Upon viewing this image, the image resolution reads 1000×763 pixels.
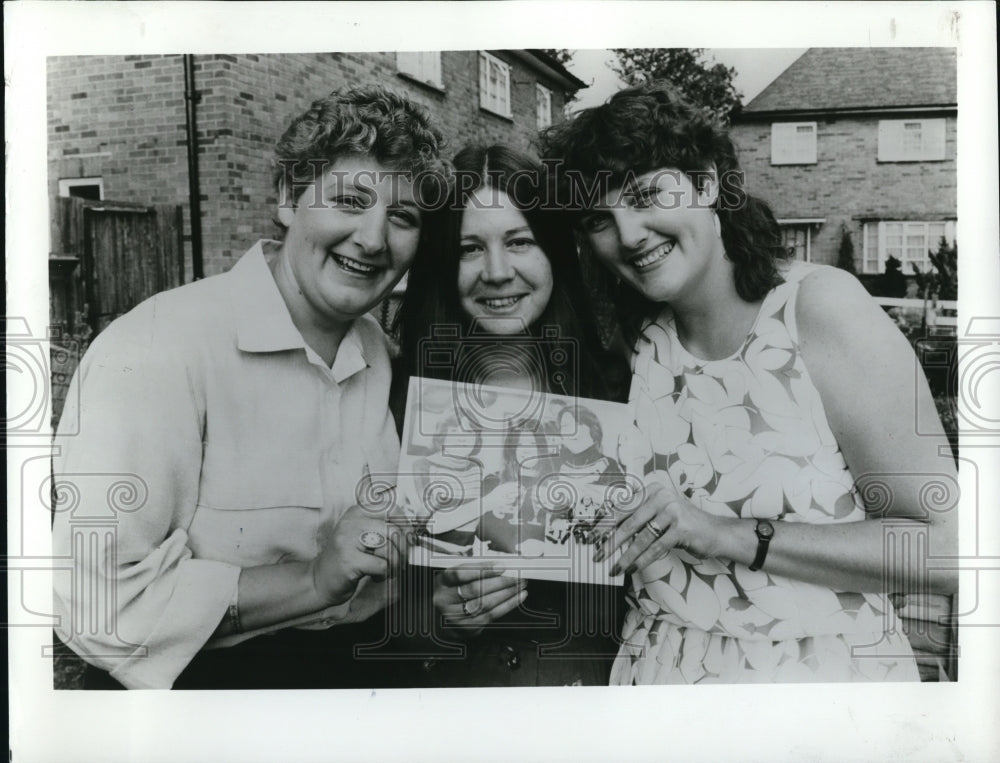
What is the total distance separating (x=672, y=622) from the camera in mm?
4074

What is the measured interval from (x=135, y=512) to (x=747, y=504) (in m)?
2.71

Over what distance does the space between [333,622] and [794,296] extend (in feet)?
8.26

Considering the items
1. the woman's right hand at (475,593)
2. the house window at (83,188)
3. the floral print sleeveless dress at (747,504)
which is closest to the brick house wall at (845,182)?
the floral print sleeveless dress at (747,504)

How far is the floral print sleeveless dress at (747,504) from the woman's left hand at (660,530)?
0.06 meters

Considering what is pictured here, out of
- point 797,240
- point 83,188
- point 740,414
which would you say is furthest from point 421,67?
point 740,414

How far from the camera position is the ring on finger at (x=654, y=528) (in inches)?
157

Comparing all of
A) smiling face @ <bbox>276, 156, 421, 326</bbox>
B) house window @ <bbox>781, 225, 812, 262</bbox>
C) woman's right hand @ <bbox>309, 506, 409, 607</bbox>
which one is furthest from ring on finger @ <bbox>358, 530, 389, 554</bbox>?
house window @ <bbox>781, 225, 812, 262</bbox>

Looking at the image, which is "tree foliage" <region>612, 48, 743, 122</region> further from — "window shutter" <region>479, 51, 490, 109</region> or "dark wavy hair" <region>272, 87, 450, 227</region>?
"dark wavy hair" <region>272, 87, 450, 227</region>

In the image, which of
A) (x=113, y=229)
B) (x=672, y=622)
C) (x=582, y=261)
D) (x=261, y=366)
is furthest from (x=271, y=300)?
(x=672, y=622)

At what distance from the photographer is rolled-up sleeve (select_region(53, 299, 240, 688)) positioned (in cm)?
395

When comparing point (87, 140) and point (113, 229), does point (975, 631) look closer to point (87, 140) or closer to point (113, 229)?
point (113, 229)

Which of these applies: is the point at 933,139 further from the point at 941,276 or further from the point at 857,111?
the point at 941,276

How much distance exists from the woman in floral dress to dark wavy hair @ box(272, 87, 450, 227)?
21.7 inches

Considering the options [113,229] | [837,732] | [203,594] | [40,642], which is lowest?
[837,732]
